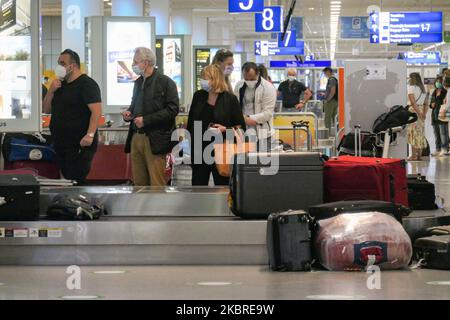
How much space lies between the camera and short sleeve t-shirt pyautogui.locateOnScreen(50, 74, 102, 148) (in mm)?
7027

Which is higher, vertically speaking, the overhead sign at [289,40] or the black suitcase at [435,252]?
the overhead sign at [289,40]

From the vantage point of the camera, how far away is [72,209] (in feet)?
A: 18.2

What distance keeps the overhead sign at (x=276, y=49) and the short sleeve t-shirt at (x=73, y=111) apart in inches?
949

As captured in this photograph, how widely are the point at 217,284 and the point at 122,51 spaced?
6781mm

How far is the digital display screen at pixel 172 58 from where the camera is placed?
14.8 metres

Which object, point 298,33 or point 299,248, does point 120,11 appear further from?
point 299,248

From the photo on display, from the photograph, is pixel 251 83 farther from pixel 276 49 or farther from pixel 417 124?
pixel 276 49

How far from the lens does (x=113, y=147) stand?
9945mm

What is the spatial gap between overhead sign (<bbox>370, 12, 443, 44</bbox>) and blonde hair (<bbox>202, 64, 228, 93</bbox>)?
1720 centimetres

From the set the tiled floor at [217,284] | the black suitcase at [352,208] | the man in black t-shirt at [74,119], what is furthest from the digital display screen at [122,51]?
the black suitcase at [352,208]

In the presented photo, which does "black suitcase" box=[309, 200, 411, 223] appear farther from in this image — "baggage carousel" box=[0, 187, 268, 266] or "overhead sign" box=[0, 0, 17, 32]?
"overhead sign" box=[0, 0, 17, 32]

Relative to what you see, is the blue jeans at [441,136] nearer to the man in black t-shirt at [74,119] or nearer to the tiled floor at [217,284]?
the man in black t-shirt at [74,119]

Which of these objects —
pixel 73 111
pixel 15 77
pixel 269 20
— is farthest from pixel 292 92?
pixel 15 77
